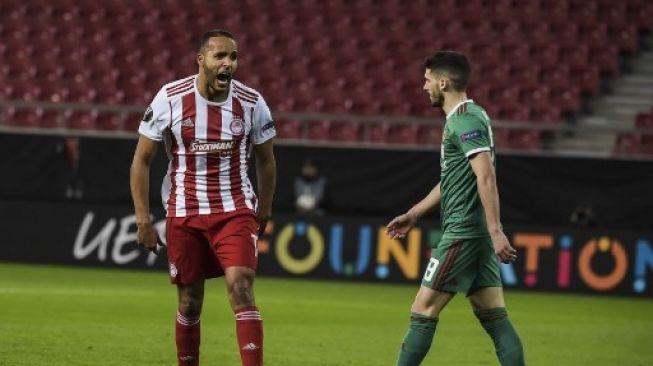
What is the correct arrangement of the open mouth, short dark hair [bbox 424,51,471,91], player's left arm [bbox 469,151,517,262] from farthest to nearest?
the open mouth
short dark hair [bbox 424,51,471,91]
player's left arm [bbox 469,151,517,262]

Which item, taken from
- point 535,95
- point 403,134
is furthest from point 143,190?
point 535,95

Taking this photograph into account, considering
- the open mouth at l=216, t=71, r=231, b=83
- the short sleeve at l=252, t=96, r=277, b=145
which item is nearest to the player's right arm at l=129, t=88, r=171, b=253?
the open mouth at l=216, t=71, r=231, b=83

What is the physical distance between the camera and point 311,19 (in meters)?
22.7

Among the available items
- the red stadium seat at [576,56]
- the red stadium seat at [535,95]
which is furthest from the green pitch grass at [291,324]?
the red stadium seat at [576,56]

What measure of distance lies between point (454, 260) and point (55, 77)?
15.7 meters

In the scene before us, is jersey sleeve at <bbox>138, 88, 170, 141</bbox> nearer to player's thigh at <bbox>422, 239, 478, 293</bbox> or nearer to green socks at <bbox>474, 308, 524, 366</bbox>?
player's thigh at <bbox>422, 239, 478, 293</bbox>

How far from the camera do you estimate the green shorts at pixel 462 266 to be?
727 cm

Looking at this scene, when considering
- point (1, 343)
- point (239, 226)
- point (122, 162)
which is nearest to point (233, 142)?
point (239, 226)

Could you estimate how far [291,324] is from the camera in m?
12.3

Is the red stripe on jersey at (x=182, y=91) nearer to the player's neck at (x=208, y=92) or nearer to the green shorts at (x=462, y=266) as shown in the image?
the player's neck at (x=208, y=92)

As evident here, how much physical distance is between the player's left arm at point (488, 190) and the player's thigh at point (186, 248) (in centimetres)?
163

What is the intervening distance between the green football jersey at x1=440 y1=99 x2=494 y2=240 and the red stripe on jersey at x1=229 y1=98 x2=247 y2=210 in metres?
1.17

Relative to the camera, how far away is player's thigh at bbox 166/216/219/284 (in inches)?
304

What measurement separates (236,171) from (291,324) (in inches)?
185
